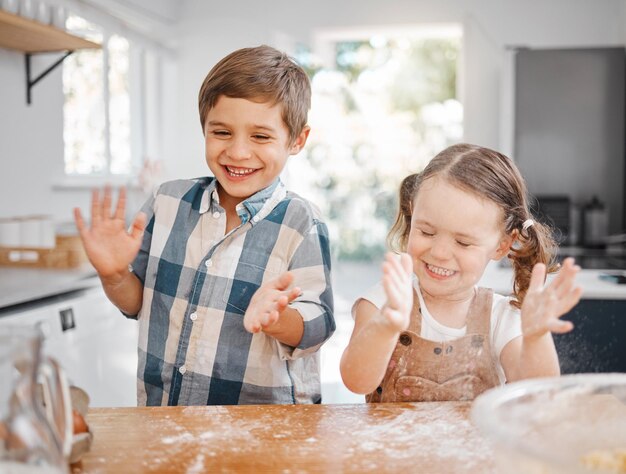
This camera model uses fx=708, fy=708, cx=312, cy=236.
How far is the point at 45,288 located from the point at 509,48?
2.62 metres

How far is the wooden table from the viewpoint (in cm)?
71

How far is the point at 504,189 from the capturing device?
119cm

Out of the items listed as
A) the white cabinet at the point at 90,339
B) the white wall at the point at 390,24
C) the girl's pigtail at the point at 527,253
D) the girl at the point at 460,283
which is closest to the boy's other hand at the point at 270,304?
the girl at the point at 460,283

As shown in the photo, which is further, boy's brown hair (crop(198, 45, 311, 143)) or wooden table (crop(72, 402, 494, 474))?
boy's brown hair (crop(198, 45, 311, 143))

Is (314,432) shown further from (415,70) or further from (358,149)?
(415,70)

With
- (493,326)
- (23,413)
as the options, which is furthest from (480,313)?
(23,413)

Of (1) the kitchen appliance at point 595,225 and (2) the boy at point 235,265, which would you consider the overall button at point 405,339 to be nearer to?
(2) the boy at point 235,265

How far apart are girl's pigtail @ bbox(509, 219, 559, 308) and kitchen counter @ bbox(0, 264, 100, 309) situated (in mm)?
1369

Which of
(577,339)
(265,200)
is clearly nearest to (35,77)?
(265,200)

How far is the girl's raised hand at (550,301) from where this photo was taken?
34.3 inches

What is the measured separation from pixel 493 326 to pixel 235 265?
45 centimetres

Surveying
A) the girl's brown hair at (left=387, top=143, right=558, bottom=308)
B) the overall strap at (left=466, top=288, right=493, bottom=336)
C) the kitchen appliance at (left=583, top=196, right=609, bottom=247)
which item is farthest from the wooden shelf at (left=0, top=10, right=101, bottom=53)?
the kitchen appliance at (left=583, top=196, right=609, bottom=247)

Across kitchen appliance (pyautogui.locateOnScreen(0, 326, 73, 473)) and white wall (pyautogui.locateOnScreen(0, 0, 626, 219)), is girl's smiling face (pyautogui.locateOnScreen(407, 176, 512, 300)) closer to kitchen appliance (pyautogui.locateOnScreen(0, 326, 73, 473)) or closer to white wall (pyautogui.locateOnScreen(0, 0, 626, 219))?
kitchen appliance (pyautogui.locateOnScreen(0, 326, 73, 473))

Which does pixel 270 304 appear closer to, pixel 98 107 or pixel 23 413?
pixel 23 413
